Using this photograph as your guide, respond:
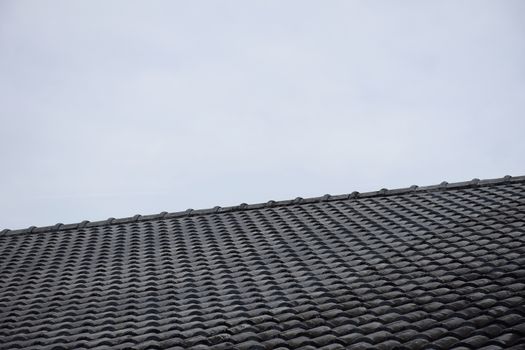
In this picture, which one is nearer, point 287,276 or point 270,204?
point 287,276

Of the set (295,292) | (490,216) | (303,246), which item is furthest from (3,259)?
(490,216)

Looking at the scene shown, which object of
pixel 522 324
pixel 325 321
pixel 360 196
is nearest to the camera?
pixel 522 324

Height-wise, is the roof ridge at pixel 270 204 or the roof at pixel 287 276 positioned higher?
the roof ridge at pixel 270 204

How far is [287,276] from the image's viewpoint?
6.25m

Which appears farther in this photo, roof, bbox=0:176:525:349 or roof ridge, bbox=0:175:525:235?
roof ridge, bbox=0:175:525:235

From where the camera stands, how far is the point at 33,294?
670 cm

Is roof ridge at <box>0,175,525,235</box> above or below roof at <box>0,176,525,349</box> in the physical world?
above

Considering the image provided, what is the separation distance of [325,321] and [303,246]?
83.2 inches

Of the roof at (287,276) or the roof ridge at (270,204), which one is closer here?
the roof at (287,276)

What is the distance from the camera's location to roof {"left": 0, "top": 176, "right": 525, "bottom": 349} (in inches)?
192

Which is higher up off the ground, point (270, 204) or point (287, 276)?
point (270, 204)

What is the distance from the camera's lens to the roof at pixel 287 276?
488 centimetres

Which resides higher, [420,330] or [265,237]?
[265,237]

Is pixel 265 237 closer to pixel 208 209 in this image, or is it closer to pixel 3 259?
pixel 208 209
